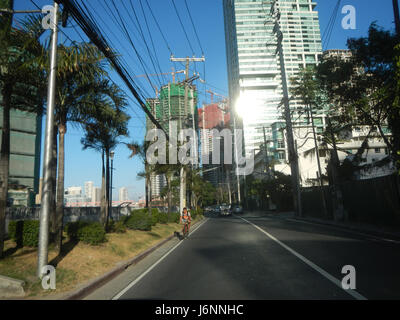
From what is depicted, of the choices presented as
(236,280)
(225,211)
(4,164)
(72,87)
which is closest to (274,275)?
(236,280)

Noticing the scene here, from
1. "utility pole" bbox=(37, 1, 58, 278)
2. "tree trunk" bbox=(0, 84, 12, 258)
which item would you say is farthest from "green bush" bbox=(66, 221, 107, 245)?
"utility pole" bbox=(37, 1, 58, 278)

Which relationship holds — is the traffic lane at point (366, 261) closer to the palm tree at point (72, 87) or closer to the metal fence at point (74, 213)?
the palm tree at point (72, 87)

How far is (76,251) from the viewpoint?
8.80m

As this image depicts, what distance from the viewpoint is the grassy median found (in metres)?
6.09

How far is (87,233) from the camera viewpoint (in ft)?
31.9

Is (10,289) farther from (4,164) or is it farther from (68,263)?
(4,164)

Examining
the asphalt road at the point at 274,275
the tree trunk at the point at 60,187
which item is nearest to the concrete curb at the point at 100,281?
the asphalt road at the point at 274,275

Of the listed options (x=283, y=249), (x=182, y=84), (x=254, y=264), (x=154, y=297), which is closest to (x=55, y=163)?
(x=154, y=297)

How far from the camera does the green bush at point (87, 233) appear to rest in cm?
970

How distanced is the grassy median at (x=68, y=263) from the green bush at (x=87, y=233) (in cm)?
17

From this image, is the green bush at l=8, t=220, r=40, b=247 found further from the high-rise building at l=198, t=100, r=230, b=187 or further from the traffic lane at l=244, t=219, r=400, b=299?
the high-rise building at l=198, t=100, r=230, b=187

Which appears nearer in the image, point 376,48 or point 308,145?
point 376,48
